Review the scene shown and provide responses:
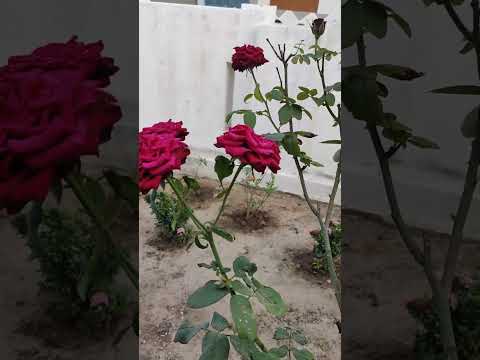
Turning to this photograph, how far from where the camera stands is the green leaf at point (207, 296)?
32.6 inches

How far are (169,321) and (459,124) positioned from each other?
7.28 ft

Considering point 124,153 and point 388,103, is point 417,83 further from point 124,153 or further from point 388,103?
point 124,153

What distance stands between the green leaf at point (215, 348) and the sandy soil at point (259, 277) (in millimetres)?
1492

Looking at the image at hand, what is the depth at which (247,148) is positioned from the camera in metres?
0.92

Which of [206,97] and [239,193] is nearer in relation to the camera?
[239,193]

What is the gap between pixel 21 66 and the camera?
0.42m

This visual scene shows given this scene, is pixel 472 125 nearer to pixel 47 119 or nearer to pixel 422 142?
pixel 422 142

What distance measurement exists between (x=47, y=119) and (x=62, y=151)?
1.1 inches

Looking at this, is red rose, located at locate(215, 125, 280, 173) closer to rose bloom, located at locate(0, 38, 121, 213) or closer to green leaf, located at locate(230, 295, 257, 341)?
green leaf, located at locate(230, 295, 257, 341)

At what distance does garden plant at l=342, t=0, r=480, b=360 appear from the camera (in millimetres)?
455

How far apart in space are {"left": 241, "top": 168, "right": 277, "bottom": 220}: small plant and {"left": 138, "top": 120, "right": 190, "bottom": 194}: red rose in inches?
109

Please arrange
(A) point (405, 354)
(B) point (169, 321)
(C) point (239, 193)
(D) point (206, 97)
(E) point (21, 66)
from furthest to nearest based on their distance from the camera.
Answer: (D) point (206, 97) → (C) point (239, 193) → (B) point (169, 321) → (A) point (405, 354) → (E) point (21, 66)

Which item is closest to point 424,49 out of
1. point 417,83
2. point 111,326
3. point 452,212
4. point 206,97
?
point 417,83

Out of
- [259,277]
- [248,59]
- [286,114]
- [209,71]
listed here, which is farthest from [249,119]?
A: [209,71]
